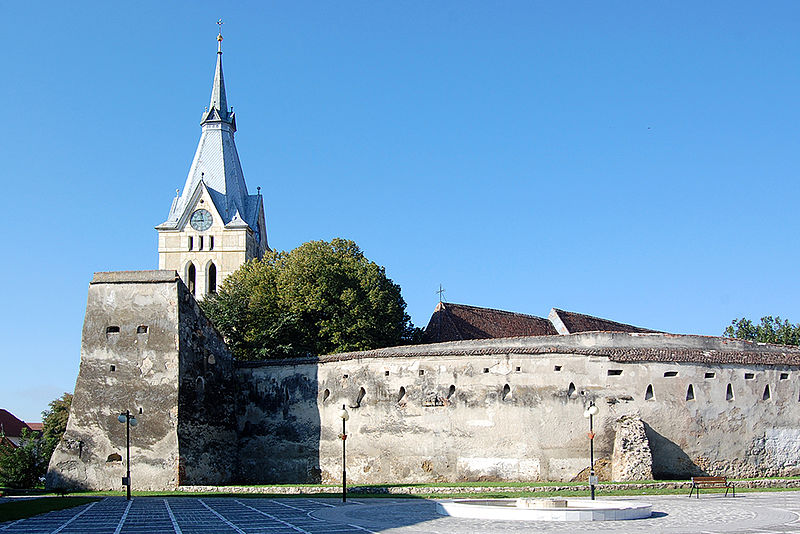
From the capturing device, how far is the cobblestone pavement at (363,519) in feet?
60.0

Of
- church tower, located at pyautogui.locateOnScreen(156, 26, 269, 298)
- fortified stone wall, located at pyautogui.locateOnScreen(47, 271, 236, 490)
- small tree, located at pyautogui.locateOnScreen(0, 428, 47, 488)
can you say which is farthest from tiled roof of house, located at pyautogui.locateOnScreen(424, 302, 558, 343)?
church tower, located at pyautogui.locateOnScreen(156, 26, 269, 298)

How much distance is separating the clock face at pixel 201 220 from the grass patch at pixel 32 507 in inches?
2054

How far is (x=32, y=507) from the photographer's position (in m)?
25.4

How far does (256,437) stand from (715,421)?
19.6 m

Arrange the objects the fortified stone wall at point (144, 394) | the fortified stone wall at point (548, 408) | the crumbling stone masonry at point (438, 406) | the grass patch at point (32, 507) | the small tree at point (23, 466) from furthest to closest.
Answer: the small tree at point (23, 466) → the fortified stone wall at point (144, 394) → the crumbling stone masonry at point (438, 406) → the fortified stone wall at point (548, 408) → the grass patch at point (32, 507)

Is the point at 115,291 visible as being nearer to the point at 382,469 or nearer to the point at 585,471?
the point at 382,469

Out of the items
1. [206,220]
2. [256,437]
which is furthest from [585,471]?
[206,220]

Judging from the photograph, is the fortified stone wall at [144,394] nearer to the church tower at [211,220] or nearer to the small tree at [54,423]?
the small tree at [54,423]

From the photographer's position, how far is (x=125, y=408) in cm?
3612

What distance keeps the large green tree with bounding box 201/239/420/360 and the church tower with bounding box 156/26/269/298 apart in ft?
95.6

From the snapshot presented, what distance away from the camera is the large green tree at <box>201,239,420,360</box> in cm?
4688

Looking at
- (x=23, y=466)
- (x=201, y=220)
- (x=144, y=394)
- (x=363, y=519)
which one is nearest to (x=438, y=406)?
(x=144, y=394)

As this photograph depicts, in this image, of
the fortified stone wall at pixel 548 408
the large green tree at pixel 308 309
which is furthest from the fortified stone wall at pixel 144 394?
the large green tree at pixel 308 309

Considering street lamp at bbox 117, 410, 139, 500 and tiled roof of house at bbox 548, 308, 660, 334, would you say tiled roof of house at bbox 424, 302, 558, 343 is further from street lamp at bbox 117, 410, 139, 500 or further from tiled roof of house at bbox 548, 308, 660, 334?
street lamp at bbox 117, 410, 139, 500
